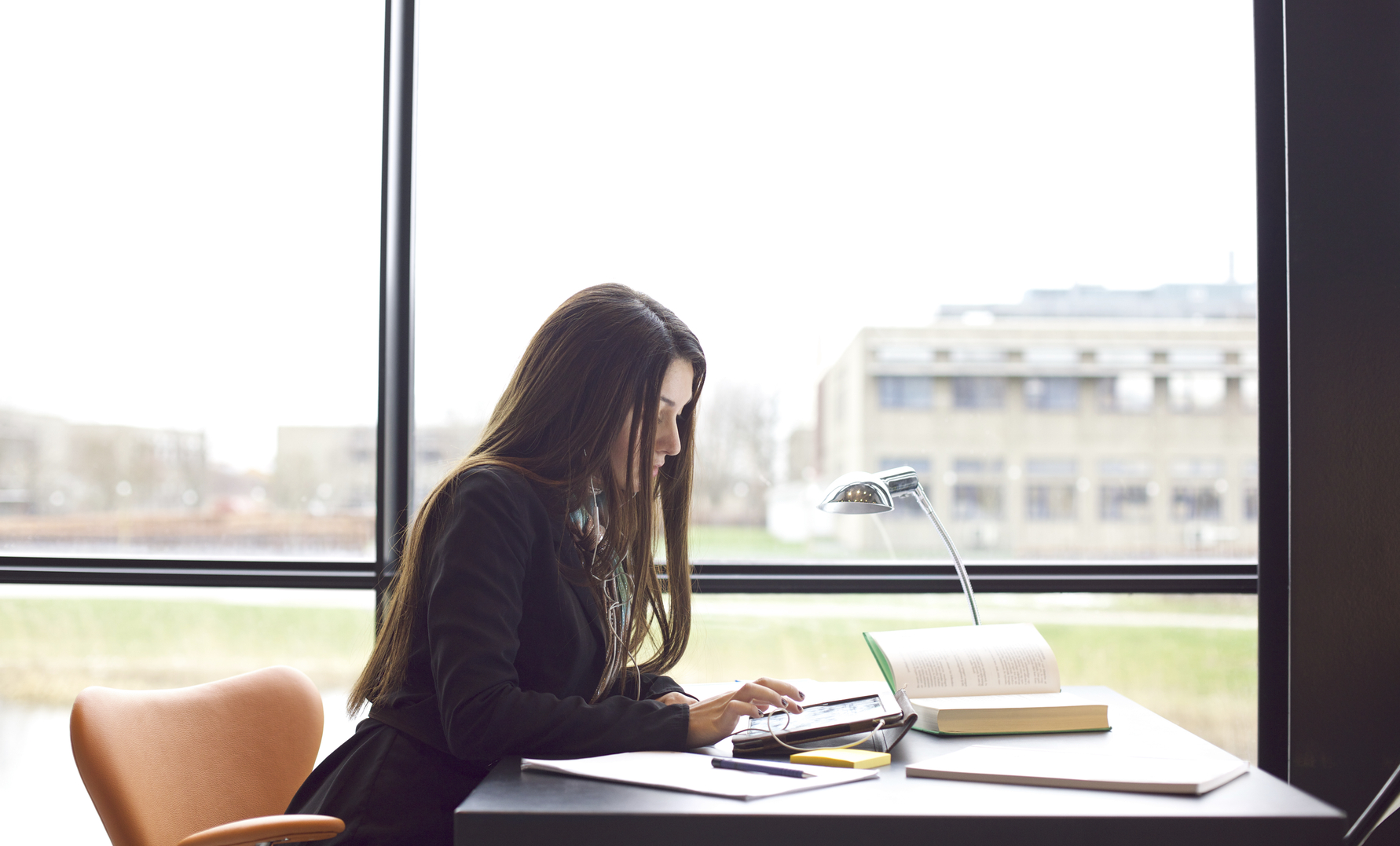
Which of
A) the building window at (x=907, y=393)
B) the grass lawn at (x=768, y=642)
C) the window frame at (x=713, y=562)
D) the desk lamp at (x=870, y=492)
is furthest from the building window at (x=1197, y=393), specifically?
the desk lamp at (x=870, y=492)

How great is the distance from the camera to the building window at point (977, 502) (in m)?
2.28

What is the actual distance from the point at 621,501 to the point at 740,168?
1.20 metres

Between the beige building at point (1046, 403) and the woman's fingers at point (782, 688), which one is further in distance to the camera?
A: the beige building at point (1046, 403)

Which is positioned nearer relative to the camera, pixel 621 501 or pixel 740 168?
pixel 621 501

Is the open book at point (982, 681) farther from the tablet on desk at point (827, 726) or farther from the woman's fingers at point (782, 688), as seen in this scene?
the woman's fingers at point (782, 688)

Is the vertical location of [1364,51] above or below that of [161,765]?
above

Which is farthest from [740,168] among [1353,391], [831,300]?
[1353,391]

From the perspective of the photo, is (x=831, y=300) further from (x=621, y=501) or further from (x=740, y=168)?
(x=621, y=501)

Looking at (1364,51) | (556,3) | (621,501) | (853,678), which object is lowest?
(853,678)

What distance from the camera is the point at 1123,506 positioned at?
226 centimetres

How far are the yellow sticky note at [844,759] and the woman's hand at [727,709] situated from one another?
0.08 m

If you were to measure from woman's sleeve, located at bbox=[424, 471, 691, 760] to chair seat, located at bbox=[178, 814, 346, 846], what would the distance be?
0.19 meters

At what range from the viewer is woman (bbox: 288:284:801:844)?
116cm

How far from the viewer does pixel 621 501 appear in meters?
1.46
